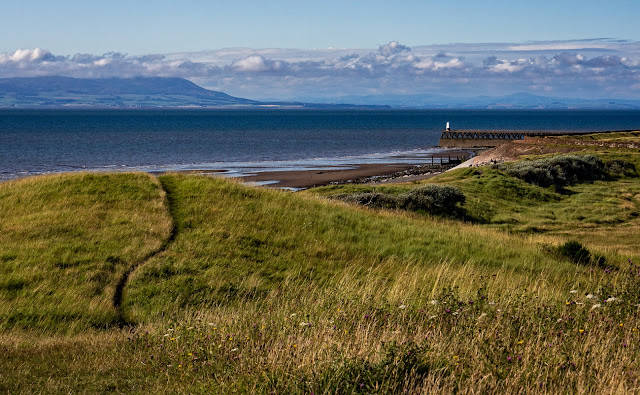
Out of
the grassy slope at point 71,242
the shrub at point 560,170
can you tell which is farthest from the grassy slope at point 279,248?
the shrub at point 560,170

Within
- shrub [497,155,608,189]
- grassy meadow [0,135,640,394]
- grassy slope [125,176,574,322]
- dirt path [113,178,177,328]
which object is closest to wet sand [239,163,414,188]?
shrub [497,155,608,189]

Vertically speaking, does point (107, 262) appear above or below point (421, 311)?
below

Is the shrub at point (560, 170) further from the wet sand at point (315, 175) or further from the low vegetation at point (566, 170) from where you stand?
the wet sand at point (315, 175)

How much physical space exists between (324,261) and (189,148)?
9708 centimetres

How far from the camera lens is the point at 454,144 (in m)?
121

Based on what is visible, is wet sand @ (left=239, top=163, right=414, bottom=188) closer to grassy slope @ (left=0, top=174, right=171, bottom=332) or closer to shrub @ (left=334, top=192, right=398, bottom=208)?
shrub @ (left=334, top=192, right=398, bottom=208)

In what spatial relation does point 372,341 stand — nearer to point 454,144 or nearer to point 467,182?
point 467,182

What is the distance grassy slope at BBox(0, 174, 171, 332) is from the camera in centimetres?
1623

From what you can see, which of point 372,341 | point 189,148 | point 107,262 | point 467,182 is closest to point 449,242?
point 107,262

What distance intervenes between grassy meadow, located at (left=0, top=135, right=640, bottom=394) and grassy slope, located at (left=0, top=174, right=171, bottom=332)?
0.24 ft

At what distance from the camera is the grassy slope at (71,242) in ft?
53.3

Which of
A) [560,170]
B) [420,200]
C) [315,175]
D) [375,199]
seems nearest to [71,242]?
[375,199]

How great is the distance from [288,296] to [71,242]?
9.07 metres

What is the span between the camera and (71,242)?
20.8m
